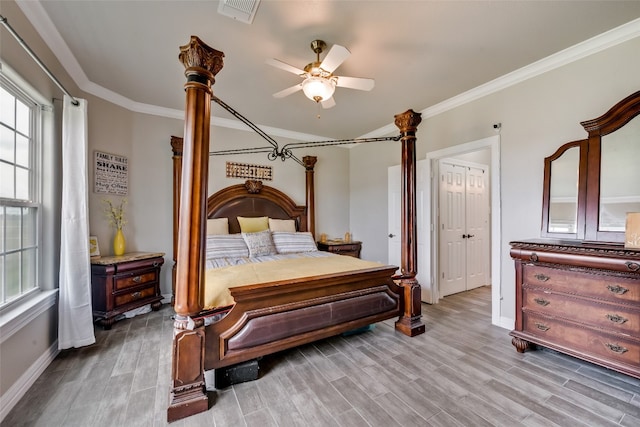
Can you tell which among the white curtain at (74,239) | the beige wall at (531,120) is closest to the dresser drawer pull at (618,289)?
the beige wall at (531,120)

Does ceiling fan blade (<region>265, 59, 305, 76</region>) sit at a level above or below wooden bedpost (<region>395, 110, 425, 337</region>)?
above

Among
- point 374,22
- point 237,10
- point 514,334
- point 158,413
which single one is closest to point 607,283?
point 514,334

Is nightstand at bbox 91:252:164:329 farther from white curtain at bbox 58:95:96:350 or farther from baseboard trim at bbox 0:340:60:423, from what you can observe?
baseboard trim at bbox 0:340:60:423

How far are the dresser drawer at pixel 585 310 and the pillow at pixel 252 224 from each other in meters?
3.26

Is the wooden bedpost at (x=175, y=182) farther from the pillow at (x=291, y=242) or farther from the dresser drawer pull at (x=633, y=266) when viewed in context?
the dresser drawer pull at (x=633, y=266)

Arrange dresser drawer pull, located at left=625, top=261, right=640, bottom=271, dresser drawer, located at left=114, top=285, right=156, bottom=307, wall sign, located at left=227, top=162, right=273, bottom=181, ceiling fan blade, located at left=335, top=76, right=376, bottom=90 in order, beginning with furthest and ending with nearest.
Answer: wall sign, located at left=227, top=162, right=273, bottom=181 < dresser drawer, located at left=114, top=285, right=156, bottom=307 < ceiling fan blade, located at left=335, top=76, right=376, bottom=90 < dresser drawer pull, located at left=625, top=261, right=640, bottom=271

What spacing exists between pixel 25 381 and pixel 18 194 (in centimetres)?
136

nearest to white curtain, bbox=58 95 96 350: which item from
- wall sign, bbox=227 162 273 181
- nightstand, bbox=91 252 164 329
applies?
nightstand, bbox=91 252 164 329

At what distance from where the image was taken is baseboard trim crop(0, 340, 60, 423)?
1.70 meters

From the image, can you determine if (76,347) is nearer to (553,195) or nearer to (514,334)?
(514,334)

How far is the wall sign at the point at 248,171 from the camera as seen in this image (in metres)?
4.32

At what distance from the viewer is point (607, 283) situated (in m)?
1.99

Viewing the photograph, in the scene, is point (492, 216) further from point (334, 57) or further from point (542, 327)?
point (334, 57)

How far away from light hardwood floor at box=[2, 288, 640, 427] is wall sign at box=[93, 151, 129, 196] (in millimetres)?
1771
